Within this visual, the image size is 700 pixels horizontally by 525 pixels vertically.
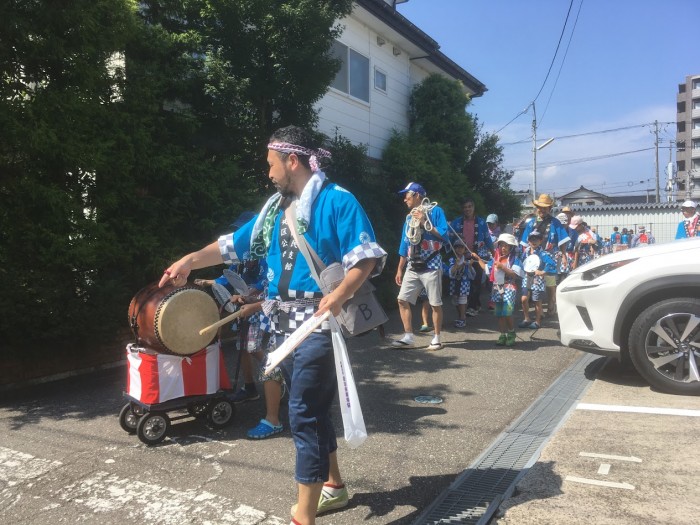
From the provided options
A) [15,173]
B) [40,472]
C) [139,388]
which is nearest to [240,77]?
[15,173]

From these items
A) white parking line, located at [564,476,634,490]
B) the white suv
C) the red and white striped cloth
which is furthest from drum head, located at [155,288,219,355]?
the white suv

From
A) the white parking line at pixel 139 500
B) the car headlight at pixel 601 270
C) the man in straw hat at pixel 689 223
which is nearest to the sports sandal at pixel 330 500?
the white parking line at pixel 139 500

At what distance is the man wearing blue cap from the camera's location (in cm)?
677

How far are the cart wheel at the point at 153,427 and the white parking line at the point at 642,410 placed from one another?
124 inches

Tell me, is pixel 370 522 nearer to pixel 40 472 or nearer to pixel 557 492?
pixel 557 492

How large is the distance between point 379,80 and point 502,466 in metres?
11.7

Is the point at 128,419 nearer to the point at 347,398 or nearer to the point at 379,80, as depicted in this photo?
the point at 347,398

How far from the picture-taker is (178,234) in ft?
22.1

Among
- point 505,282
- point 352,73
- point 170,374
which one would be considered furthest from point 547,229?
point 352,73

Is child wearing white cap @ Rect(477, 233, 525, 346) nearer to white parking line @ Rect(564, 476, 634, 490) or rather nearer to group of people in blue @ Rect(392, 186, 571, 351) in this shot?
group of people in blue @ Rect(392, 186, 571, 351)

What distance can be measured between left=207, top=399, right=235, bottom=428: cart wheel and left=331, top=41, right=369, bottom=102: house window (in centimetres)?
881

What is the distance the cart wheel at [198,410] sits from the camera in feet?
13.9

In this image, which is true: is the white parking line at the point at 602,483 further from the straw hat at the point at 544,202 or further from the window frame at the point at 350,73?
the window frame at the point at 350,73

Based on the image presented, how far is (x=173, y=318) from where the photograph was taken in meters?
3.89
